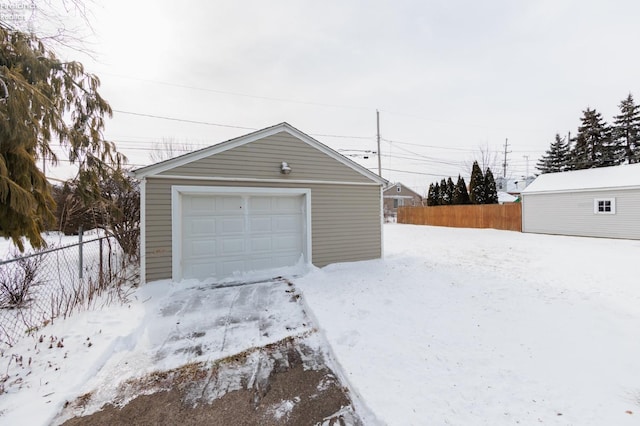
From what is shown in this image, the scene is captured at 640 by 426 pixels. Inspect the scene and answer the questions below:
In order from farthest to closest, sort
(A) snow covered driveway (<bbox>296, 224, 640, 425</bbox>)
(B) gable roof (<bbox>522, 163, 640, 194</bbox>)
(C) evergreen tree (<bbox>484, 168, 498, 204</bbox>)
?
(C) evergreen tree (<bbox>484, 168, 498, 204</bbox>)
(B) gable roof (<bbox>522, 163, 640, 194</bbox>)
(A) snow covered driveway (<bbox>296, 224, 640, 425</bbox>)

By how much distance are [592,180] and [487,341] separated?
15.8m

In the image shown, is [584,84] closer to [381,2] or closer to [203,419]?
[381,2]

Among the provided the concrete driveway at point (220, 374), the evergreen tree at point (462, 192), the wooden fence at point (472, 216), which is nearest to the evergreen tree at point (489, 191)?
the evergreen tree at point (462, 192)

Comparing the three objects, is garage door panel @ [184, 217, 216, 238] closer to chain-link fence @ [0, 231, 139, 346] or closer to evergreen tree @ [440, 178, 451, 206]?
chain-link fence @ [0, 231, 139, 346]

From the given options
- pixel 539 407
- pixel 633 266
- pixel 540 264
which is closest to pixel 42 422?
pixel 539 407

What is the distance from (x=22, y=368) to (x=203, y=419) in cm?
220

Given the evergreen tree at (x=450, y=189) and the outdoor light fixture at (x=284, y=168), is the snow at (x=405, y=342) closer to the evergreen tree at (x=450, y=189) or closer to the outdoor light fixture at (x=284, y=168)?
the outdoor light fixture at (x=284, y=168)

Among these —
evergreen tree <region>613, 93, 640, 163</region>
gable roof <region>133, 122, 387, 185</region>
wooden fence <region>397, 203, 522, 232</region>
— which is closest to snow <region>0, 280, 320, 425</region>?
gable roof <region>133, 122, 387, 185</region>

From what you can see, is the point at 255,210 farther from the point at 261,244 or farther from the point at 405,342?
the point at 405,342

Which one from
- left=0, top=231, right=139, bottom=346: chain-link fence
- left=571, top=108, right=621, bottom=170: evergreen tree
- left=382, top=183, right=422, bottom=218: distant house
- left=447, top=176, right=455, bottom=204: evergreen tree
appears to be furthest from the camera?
left=382, top=183, right=422, bottom=218: distant house

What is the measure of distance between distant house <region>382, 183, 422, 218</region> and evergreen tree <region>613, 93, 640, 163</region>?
19.7 meters

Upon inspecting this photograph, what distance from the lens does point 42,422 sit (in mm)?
2084

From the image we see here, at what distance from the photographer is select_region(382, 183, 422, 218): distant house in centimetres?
3704

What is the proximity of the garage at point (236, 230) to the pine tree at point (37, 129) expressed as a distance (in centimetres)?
235
